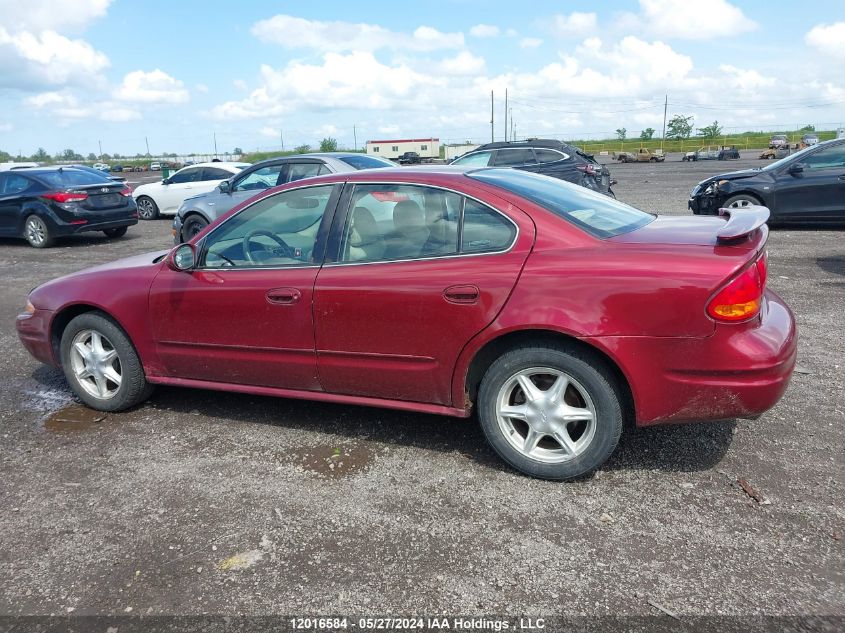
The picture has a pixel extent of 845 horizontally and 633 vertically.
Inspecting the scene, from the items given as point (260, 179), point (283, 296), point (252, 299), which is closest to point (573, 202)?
point (283, 296)

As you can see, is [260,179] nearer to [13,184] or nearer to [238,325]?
[13,184]

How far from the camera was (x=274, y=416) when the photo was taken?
4410 mm

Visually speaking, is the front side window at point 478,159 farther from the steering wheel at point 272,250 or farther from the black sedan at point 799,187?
the steering wheel at point 272,250

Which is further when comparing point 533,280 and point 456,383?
point 456,383

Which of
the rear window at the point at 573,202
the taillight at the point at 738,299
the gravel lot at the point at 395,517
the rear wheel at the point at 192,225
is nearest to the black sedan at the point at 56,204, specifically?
the rear wheel at the point at 192,225

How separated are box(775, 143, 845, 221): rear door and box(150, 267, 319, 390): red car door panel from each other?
9.83m

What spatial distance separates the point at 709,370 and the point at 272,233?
8.39 feet

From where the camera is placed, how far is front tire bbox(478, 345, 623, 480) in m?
3.23

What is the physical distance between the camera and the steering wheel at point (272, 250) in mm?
3938

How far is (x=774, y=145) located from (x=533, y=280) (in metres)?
68.2

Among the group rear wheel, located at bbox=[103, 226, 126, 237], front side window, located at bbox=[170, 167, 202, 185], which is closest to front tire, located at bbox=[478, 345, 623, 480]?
rear wheel, located at bbox=[103, 226, 126, 237]

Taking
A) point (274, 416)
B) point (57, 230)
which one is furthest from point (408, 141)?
point (274, 416)

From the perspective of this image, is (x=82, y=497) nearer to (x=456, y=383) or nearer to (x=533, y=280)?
(x=456, y=383)

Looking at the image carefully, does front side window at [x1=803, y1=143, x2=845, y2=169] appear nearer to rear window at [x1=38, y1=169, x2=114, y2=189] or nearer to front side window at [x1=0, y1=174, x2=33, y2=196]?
rear window at [x1=38, y1=169, x2=114, y2=189]
